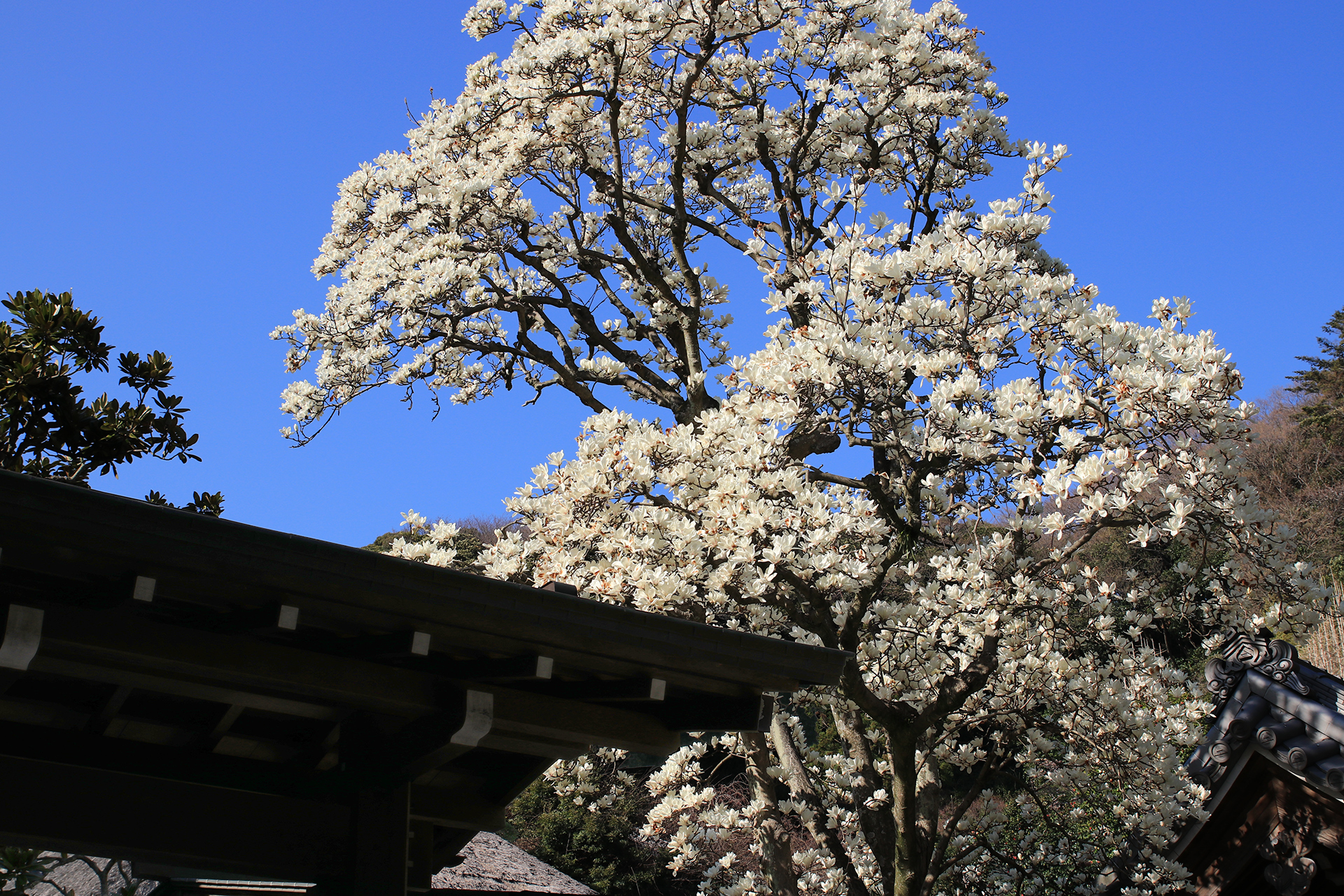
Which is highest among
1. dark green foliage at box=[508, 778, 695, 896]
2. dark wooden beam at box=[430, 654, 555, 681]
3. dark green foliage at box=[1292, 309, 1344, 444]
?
dark green foliage at box=[1292, 309, 1344, 444]

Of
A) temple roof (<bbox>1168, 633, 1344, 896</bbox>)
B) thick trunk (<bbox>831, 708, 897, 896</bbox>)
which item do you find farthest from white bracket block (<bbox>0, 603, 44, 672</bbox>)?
thick trunk (<bbox>831, 708, 897, 896</bbox>)

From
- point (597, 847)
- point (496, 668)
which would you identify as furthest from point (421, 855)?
point (597, 847)

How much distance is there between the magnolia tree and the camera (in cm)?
616

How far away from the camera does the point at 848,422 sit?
663 cm

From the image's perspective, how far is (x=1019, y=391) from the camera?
6109 mm

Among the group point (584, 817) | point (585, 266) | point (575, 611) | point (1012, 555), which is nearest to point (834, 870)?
point (1012, 555)

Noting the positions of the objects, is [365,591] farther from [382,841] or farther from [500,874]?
[500,874]

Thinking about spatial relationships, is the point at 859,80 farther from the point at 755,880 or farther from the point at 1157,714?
the point at 755,880

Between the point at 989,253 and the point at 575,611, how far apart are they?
4595mm

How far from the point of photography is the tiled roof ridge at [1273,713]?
534cm

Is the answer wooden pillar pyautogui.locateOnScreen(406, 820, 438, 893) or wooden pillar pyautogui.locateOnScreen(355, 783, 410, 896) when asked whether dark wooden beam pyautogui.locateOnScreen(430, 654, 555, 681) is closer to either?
wooden pillar pyautogui.locateOnScreen(355, 783, 410, 896)

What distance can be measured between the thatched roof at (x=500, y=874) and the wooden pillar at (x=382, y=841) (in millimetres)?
4937

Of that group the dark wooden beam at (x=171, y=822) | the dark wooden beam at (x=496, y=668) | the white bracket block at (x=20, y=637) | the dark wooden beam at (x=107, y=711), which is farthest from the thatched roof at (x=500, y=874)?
the white bracket block at (x=20, y=637)

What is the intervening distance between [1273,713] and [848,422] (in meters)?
3.08
